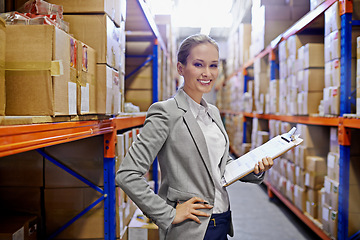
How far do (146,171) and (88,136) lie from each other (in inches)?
20.8

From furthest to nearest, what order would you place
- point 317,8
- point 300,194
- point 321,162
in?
point 300,194, point 321,162, point 317,8

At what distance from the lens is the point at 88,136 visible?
5.24ft

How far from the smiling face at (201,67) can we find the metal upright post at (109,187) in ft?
3.00

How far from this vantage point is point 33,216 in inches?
77.3

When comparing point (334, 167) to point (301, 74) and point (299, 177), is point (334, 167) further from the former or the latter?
point (301, 74)

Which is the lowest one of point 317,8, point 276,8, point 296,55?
point 296,55

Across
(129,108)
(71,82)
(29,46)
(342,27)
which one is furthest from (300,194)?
(29,46)

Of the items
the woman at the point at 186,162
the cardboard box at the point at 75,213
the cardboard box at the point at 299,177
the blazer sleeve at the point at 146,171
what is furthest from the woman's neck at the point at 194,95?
the cardboard box at the point at 299,177

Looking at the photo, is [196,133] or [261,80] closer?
[196,133]

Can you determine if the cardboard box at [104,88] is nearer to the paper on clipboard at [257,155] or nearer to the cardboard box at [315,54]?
the paper on clipboard at [257,155]

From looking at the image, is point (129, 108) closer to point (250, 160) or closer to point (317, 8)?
point (250, 160)

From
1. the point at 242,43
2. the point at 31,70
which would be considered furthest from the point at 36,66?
the point at 242,43

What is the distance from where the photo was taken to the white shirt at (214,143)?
1380 mm

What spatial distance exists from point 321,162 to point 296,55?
4.56ft
